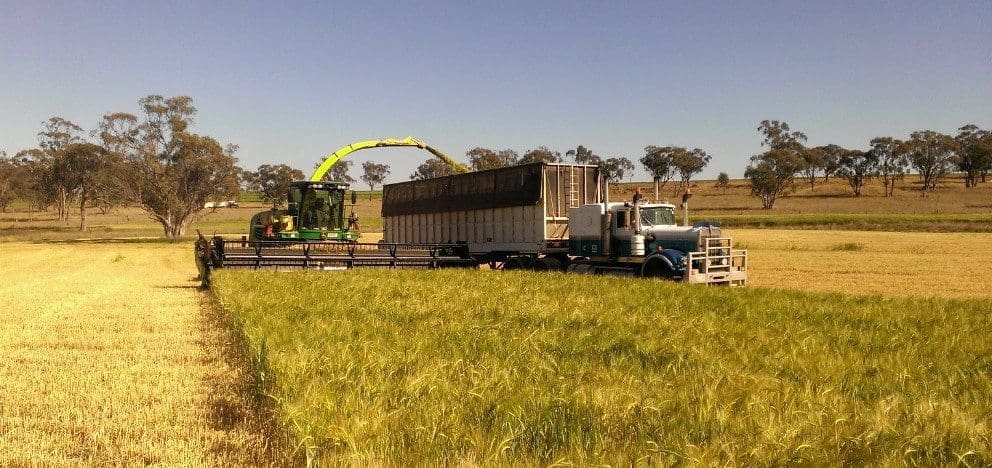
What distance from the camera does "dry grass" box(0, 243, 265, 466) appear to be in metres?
4.74

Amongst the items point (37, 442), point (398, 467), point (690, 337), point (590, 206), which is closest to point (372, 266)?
point (590, 206)

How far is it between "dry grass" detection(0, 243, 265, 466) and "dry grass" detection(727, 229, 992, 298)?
621 inches

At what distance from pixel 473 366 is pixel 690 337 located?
2.93 metres

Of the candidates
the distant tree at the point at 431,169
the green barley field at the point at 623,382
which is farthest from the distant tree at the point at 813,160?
the green barley field at the point at 623,382

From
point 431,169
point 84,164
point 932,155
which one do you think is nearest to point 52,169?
point 84,164

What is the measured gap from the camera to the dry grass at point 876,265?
71.2 feet

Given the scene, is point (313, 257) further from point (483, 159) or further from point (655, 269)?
point (483, 159)

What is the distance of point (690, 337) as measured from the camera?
7625 mm

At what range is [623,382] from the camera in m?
5.21

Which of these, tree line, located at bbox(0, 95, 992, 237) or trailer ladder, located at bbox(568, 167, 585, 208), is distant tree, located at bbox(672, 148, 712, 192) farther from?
→ trailer ladder, located at bbox(568, 167, 585, 208)

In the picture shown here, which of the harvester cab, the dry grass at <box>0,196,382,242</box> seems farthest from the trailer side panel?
the dry grass at <box>0,196,382,242</box>

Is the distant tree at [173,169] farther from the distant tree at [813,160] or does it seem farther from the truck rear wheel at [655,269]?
the distant tree at [813,160]

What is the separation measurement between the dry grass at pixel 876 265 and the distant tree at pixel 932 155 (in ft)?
253

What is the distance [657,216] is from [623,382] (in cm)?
1562
